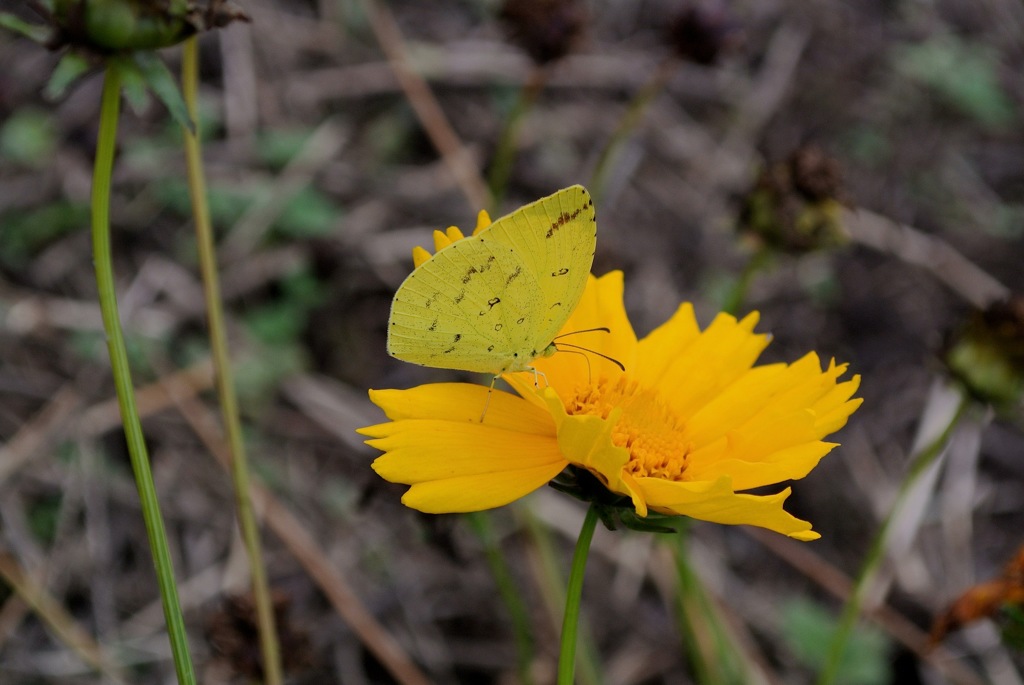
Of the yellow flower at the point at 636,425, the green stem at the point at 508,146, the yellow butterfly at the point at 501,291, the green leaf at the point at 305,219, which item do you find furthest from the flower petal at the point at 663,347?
the green leaf at the point at 305,219

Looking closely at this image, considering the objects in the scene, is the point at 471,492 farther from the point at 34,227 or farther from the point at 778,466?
the point at 34,227

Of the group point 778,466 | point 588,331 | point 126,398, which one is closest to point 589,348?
point 588,331

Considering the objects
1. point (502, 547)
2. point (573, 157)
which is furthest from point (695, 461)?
point (573, 157)

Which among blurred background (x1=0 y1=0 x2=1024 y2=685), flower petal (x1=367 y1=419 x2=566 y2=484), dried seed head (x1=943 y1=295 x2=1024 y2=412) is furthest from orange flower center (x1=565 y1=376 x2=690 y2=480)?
dried seed head (x1=943 y1=295 x2=1024 y2=412)

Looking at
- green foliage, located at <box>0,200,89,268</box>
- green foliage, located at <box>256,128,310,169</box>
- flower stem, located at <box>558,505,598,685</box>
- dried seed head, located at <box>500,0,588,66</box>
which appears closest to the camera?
flower stem, located at <box>558,505,598,685</box>

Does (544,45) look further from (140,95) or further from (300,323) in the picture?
(140,95)

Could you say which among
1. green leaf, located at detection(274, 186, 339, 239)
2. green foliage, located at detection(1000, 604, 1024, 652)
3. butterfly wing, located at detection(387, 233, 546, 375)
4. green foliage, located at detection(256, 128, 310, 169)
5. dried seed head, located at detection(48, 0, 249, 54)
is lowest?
green leaf, located at detection(274, 186, 339, 239)

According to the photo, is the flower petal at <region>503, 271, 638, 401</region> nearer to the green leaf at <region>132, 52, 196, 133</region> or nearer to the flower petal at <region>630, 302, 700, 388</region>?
the flower petal at <region>630, 302, 700, 388</region>
